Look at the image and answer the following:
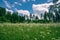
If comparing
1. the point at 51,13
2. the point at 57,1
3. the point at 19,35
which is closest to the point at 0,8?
the point at 51,13

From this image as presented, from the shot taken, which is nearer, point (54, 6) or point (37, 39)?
point (37, 39)

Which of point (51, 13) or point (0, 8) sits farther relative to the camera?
point (51, 13)

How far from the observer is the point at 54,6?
77.6 metres

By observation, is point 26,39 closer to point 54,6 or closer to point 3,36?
point 3,36

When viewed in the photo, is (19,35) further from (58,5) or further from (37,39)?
(58,5)

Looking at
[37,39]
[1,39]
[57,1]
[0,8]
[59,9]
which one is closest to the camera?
[1,39]

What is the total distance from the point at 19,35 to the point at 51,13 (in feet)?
200

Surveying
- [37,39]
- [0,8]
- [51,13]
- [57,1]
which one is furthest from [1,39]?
[57,1]

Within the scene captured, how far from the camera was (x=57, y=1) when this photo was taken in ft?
250

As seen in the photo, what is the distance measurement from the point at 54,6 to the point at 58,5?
1.71 meters

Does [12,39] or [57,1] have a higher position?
[57,1]

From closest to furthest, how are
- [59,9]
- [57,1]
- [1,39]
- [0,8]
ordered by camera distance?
[1,39] < [0,8] < [59,9] < [57,1]

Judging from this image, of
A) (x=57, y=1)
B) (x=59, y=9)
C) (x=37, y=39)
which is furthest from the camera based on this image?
(x=57, y=1)

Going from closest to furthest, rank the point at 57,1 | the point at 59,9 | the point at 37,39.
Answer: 1. the point at 37,39
2. the point at 59,9
3. the point at 57,1
